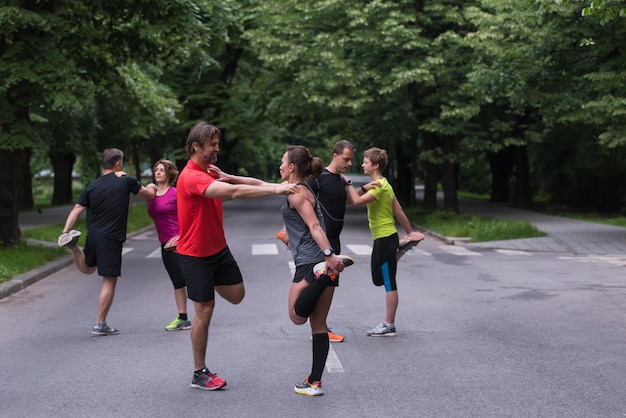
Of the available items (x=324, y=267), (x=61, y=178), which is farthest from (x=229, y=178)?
(x=61, y=178)

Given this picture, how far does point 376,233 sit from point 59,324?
3.58 meters

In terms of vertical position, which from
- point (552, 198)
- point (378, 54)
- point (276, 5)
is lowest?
point (552, 198)

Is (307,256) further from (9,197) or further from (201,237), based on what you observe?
(9,197)

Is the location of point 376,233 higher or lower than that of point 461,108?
lower

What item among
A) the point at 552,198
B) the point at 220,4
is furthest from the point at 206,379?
the point at 552,198

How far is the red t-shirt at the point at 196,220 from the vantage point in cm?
606

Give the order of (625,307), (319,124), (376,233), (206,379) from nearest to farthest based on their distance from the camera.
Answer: (206,379) < (376,233) < (625,307) < (319,124)

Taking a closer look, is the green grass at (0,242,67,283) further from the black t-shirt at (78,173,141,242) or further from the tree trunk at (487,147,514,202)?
the tree trunk at (487,147,514,202)

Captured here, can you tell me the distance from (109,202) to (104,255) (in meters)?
0.53

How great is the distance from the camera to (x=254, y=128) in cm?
4262

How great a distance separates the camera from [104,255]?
8625mm

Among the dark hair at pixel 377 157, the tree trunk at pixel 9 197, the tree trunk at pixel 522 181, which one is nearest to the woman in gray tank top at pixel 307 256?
the dark hair at pixel 377 157

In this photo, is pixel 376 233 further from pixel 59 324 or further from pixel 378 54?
pixel 378 54

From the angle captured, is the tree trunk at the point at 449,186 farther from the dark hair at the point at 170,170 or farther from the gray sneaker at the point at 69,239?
the gray sneaker at the point at 69,239
